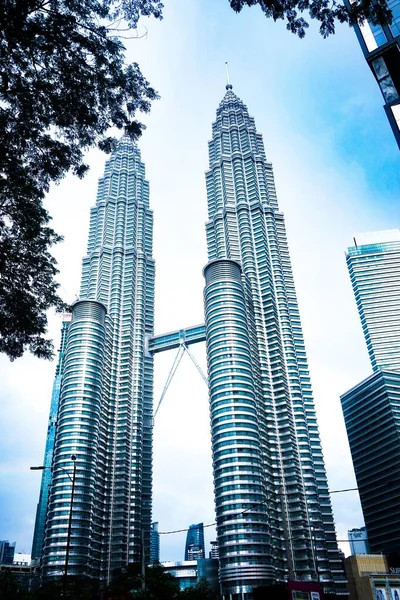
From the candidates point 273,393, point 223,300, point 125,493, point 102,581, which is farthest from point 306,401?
point 102,581

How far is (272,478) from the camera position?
127625 mm

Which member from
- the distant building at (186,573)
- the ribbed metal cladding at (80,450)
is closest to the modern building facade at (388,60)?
the ribbed metal cladding at (80,450)

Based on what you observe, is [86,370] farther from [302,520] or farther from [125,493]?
[302,520]

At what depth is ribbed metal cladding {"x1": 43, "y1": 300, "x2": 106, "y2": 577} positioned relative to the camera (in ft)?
387

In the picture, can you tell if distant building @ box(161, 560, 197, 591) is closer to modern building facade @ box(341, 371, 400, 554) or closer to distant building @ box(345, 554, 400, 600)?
modern building facade @ box(341, 371, 400, 554)

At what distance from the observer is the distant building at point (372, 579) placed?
23000 millimetres

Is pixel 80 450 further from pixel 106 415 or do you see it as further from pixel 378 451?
pixel 378 451

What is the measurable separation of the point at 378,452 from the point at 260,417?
65195 mm

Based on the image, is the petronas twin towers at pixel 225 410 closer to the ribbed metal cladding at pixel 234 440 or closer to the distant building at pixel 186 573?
the ribbed metal cladding at pixel 234 440

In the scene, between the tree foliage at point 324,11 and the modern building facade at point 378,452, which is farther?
the modern building facade at point 378,452

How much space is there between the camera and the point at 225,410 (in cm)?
11900

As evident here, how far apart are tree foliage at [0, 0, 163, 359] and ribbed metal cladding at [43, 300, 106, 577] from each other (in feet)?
327

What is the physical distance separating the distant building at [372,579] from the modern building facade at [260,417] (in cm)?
700

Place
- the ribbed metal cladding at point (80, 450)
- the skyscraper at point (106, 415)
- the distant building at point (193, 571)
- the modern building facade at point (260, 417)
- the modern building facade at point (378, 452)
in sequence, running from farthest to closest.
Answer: the modern building facade at point (378, 452)
the distant building at point (193, 571)
the skyscraper at point (106, 415)
the ribbed metal cladding at point (80, 450)
the modern building facade at point (260, 417)
